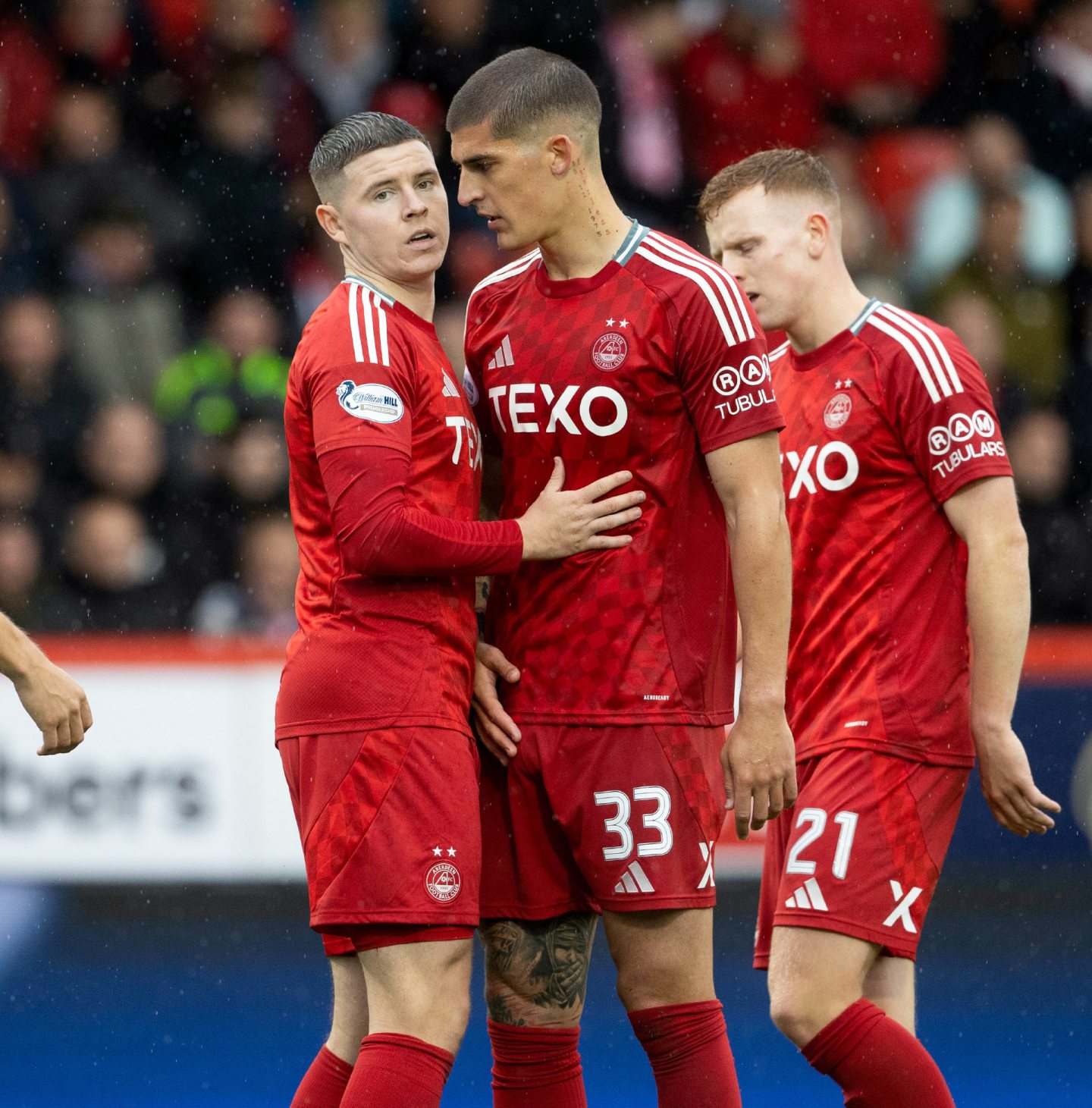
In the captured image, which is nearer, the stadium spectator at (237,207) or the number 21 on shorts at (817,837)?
the number 21 on shorts at (817,837)

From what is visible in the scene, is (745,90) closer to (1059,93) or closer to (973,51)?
(973,51)

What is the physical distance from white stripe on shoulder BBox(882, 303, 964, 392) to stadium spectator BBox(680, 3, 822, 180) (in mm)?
5105

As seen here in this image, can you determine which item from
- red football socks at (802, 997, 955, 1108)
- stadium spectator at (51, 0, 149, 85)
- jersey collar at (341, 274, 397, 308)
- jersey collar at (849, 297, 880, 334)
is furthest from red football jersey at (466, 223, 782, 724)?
stadium spectator at (51, 0, 149, 85)

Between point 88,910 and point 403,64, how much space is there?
4.58m

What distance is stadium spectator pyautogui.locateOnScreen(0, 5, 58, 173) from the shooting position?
8.62m

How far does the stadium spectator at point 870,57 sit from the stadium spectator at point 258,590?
3769 millimetres

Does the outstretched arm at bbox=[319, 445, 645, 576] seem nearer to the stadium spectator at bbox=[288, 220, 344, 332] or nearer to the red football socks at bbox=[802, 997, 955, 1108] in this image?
the red football socks at bbox=[802, 997, 955, 1108]

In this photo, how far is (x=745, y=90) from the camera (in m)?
9.10

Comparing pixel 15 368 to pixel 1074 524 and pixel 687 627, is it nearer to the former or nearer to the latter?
pixel 1074 524

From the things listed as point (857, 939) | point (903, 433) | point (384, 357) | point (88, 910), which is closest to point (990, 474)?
point (903, 433)

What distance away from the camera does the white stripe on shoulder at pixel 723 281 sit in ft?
11.6

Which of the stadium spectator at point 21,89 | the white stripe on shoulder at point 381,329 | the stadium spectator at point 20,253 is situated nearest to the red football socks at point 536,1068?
the white stripe on shoulder at point 381,329

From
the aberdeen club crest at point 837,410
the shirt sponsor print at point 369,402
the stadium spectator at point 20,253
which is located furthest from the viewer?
the stadium spectator at point 20,253

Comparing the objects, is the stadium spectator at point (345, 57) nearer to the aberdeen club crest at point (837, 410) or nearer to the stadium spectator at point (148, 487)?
the stadium spectator at point (148, 487)
